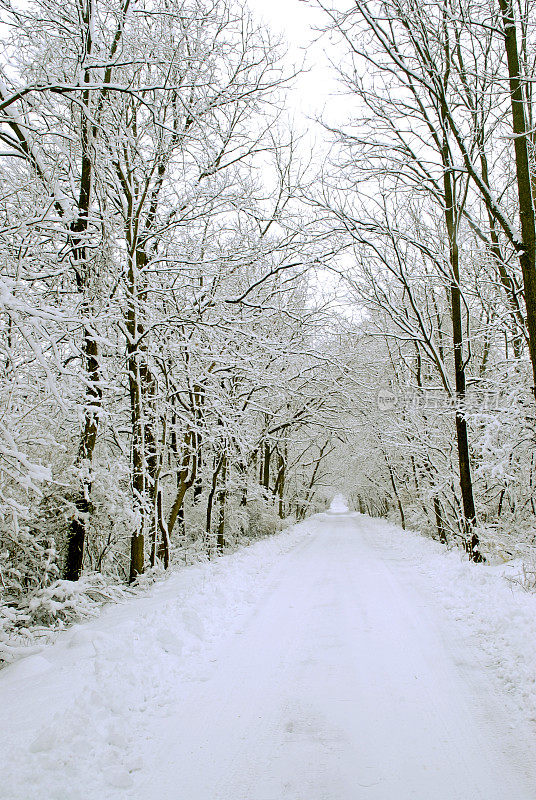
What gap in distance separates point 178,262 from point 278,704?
291 inches

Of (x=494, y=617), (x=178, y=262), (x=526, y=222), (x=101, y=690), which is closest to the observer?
(x=101, y=690)

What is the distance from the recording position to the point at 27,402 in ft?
22.4

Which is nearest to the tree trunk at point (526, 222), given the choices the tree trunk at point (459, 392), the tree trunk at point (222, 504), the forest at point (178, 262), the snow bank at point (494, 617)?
the forest at point (178, 262)

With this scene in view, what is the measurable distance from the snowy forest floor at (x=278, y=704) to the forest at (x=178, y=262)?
1.46 m

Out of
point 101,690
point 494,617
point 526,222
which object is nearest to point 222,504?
Result: point 494,617

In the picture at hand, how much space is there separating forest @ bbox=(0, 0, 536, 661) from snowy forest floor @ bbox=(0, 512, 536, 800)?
1.46 meters

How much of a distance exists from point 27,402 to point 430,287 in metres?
13.1

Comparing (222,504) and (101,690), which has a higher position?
(222,504)

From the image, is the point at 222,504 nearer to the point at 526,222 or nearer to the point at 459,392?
the point at 459,392

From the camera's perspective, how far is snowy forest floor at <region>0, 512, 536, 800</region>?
9.62ft

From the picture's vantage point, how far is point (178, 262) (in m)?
8.89

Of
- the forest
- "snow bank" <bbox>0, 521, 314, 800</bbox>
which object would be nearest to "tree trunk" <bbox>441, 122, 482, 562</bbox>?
the forest

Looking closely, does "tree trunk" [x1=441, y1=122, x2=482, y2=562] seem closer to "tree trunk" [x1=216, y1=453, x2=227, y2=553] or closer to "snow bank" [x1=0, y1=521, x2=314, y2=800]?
"snow bank" [x1=0, y1=521, x2=314, y2=800]

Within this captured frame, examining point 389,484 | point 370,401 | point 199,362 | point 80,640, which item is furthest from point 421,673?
point 389,484
